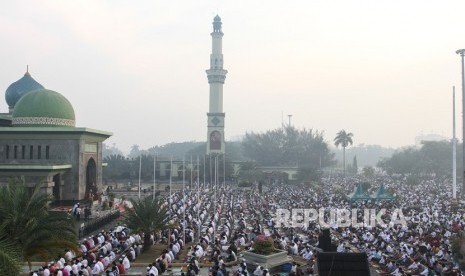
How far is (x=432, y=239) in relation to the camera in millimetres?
23375

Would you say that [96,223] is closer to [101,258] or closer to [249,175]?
[101,258]

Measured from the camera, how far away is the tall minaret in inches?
3287

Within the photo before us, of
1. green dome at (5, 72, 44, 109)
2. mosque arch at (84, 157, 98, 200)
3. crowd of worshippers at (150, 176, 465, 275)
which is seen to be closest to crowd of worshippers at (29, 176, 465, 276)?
crowd of worshippers at (150, 176, 465, 275)

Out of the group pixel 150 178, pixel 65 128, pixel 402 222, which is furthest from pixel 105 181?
pixel 402 222

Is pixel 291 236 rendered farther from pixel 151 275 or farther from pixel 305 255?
pixel 151 275

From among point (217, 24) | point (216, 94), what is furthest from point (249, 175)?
point (217, 24)

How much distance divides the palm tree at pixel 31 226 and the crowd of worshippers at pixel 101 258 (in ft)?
2.69

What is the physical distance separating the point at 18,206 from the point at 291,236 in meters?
15.1

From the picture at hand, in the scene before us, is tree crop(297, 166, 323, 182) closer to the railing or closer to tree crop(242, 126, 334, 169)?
tree crop(242, 126, 334, 169)

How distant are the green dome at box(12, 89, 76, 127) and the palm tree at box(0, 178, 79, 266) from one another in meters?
24.9

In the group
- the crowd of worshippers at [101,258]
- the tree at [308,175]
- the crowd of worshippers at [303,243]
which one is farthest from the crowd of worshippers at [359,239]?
the tree at [308,175]

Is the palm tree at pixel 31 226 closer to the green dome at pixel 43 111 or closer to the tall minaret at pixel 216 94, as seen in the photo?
the green dome at pixel 43 111

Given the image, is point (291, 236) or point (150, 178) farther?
point (150, 178)

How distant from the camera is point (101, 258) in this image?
1875 centimetres
